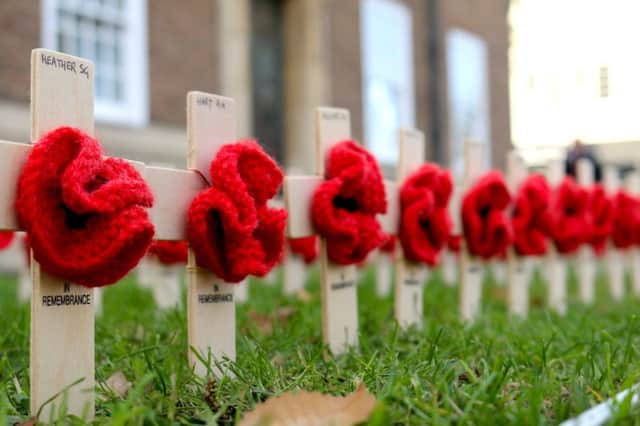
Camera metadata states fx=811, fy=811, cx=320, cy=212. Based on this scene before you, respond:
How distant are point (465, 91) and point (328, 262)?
11.6m

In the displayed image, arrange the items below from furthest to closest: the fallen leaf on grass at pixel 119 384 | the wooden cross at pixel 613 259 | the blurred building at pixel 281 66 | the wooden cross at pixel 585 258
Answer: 1. the blurred building at pixel 281 66
2. the wooden cross at pixel 613 259
3. the wooden cross at pixel 585 258
4. the fallen leaf on grass at pixel 119 384

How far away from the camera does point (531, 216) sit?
3.30 meters

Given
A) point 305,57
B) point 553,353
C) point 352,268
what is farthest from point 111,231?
point 305,57

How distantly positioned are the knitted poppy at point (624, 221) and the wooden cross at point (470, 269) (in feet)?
4.89

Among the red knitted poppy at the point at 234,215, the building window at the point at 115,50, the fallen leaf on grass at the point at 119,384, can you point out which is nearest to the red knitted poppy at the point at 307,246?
the red knitted poppy at the point at 234,215

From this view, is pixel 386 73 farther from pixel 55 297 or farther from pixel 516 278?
pixel 55 297

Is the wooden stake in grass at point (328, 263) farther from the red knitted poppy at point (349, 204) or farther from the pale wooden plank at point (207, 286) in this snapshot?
the pale wooden plank at point (207, 286)

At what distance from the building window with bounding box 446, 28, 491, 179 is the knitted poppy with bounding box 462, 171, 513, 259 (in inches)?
379

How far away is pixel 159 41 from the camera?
8164mm

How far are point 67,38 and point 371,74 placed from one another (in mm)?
4675

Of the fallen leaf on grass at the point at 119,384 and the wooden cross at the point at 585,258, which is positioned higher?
the wooden cross at the point at 585,258

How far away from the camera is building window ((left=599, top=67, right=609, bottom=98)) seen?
4.93m

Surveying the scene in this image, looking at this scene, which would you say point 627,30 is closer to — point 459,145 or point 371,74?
point 371,74

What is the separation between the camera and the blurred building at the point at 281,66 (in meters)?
7.69
